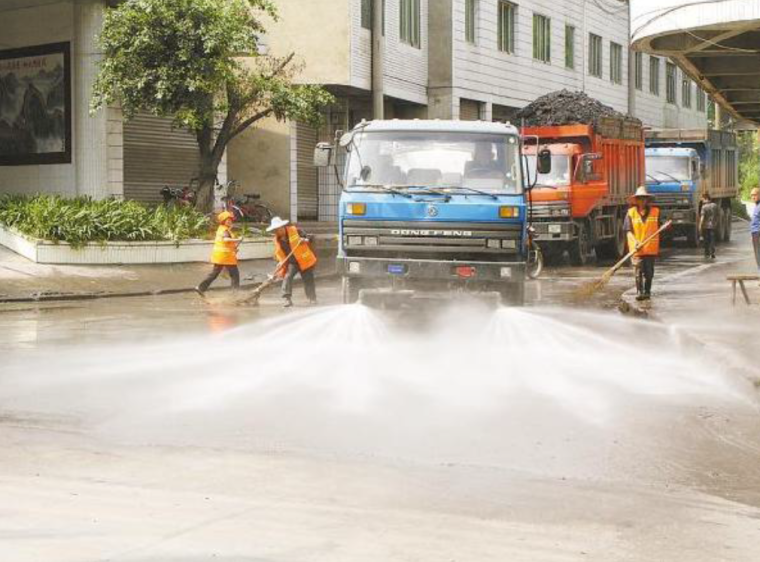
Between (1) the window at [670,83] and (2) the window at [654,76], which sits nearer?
(2) the window at [654,76]

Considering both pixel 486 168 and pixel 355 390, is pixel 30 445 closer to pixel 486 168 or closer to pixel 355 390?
pixel 355 390

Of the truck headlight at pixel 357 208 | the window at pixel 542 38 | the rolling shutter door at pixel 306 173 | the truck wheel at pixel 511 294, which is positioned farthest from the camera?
the window at pixel 542 38

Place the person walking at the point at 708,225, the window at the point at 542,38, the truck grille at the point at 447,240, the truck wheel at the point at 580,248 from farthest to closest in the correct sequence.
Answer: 1. the window at the point at 542,38
2. the person walking at the point at 708,225
3. the truck wheel at the point at 580,248
4. the truck grille at the point at 447,240

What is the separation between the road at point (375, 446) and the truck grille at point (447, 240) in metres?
1.29

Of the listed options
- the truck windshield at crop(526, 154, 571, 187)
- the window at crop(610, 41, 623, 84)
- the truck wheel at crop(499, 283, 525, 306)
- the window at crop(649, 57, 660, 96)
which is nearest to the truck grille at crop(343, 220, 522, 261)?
the truck wheel at crop(499, 283, 525, 306)

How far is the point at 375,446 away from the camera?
798 centimetres

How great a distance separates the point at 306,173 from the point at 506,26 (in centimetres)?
956

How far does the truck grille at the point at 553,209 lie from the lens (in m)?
26.2

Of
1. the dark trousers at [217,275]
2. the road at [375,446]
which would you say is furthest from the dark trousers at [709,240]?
the road at [375,446]

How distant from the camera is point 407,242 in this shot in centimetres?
1563

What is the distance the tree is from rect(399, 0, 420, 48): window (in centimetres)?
955

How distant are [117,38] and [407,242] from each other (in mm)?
11553

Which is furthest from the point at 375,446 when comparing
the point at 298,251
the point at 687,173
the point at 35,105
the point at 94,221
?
the point at 687,173

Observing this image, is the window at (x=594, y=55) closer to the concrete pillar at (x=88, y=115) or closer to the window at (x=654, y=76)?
the window at (x=654, y=76)
